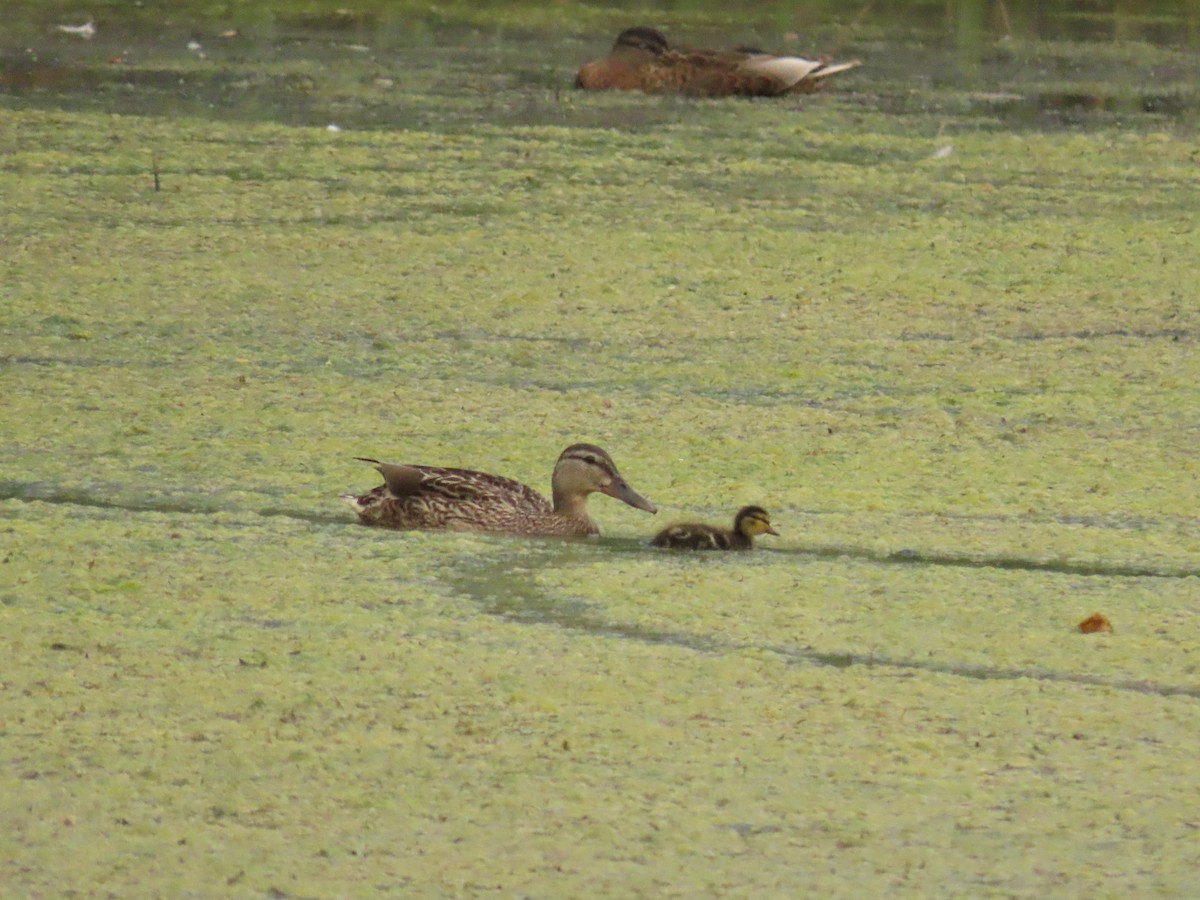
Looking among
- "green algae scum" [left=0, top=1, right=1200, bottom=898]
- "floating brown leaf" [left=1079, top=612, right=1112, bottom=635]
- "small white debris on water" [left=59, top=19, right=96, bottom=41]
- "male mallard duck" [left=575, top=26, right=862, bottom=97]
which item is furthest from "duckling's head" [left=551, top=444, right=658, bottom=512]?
"small white debris on water" [left=59, top=19, right=96, bottom=41]

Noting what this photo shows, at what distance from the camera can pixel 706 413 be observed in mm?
5238

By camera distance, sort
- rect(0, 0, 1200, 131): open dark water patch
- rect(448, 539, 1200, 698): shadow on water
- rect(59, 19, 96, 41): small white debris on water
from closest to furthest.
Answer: rect(448, 539, 1200, 698): shadow on water, rect(0, 0, 1200, 131): open dark water patch, rect(59, 19, 96, 41): small white debris on water

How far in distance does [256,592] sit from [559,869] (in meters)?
1.23

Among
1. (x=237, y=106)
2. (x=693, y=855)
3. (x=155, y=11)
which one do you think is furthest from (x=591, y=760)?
(x=155, y=11)

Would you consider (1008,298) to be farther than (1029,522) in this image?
Yes

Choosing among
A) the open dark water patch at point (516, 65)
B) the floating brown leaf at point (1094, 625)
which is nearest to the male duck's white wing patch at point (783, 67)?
the open dark water patch at point (516, 65)

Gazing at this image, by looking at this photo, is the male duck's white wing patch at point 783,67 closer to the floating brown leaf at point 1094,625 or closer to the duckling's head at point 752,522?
the duckling's head at point 752,522

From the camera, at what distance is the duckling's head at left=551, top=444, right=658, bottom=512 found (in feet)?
14.8

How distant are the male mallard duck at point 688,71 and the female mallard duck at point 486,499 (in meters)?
5.60

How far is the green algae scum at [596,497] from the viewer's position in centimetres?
303

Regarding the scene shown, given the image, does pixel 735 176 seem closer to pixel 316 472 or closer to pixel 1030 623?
pixel 316 472

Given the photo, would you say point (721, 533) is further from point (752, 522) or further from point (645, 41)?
point (645, 41)

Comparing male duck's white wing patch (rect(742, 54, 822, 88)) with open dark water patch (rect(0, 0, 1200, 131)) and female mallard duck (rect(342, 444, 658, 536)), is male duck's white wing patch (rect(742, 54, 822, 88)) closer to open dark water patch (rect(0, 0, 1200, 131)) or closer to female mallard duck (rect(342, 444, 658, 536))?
open dark water patch (rect(0, 0, 1200, 131))

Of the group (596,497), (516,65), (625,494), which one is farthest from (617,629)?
(516,65)
